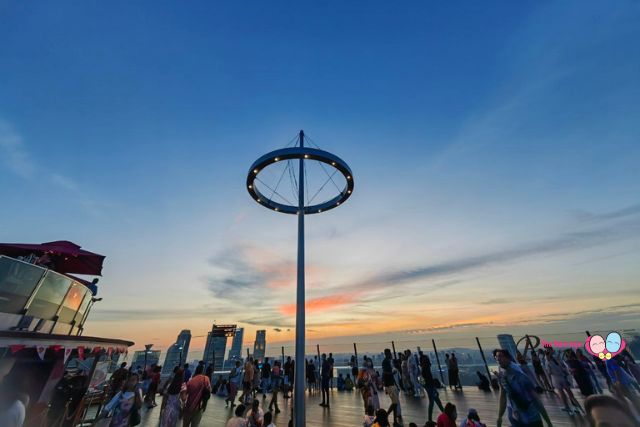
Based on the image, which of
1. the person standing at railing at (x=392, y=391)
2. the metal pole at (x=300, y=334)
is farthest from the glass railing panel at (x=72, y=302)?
the person standing at railing at (x=392, y=391)

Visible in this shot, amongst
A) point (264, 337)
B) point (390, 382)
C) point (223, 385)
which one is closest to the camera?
point (390, 382)

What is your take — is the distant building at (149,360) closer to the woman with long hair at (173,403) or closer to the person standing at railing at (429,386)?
the woman with long hair at (173,403)

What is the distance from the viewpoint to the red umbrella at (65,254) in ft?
32.3

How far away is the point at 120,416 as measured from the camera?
21.8 feet

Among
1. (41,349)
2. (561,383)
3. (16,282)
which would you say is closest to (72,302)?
(16,282)

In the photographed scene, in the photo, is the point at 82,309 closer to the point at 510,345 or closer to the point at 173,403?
the point at 173,403

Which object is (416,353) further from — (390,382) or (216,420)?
(216,420)

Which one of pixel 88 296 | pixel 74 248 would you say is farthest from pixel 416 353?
pixel 74 248

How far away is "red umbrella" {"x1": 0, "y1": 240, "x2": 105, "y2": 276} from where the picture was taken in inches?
388

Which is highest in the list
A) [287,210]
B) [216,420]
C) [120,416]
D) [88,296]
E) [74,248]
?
[287,210]

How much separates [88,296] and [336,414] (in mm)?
12002

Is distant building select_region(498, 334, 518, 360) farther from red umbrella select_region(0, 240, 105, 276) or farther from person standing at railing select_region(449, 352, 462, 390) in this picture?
red umbrella select_region(0, 240, 105, 276)

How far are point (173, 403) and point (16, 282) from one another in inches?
241

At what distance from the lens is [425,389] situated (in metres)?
10.2
